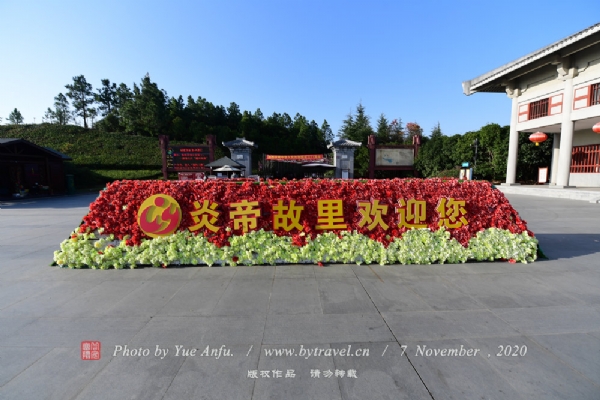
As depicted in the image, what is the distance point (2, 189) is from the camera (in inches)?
641

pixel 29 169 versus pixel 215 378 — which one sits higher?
pixel 29 169

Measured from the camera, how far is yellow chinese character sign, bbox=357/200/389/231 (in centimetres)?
448

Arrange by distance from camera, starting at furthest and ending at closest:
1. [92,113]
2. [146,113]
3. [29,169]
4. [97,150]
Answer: [92,113] → [146,113] → [97,150] → [29,169]

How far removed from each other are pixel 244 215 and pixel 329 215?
4.66ft

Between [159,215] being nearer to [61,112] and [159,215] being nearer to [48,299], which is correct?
[48,299]

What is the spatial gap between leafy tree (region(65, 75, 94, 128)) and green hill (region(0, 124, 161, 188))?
15.2 metres

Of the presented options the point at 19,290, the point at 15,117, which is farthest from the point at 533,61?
the point at 15,117

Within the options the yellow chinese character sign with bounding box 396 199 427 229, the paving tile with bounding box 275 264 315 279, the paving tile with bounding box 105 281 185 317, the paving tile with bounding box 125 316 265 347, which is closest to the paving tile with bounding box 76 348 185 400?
the paving tile with bounding box 125 316 265 347

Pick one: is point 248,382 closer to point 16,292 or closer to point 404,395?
point 404,395

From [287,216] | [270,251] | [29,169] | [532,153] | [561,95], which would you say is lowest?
[270,251]

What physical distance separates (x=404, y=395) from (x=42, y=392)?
259 cm

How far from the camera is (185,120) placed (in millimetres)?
36469

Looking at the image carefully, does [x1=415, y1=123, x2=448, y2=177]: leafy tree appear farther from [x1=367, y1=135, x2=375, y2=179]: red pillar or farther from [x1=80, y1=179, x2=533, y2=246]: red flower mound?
[x1=80, y1=179, x2=533, y2=246]: red flower mound

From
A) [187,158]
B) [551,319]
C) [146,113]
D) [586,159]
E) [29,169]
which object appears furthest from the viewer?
[146,113]
